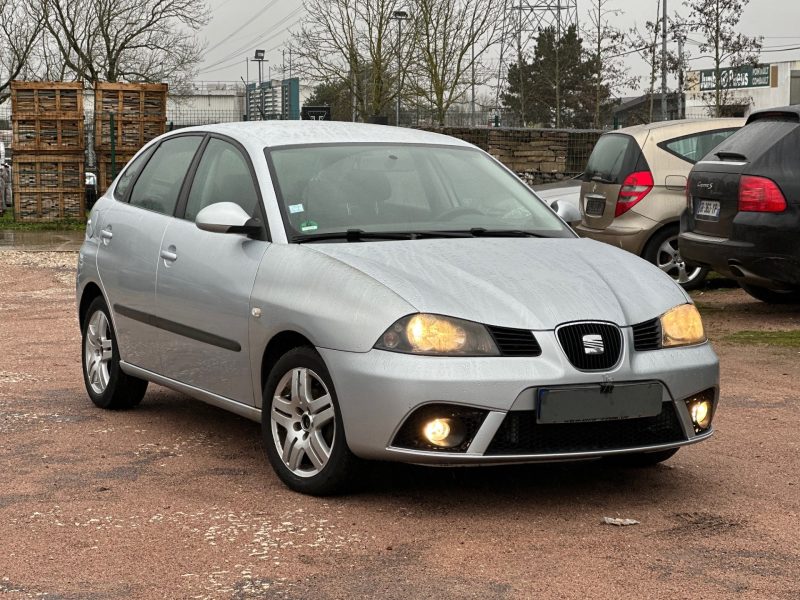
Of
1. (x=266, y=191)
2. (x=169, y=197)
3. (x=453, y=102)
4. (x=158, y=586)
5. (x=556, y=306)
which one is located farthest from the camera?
(x=453, y=102)

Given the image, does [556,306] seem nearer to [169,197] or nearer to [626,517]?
[626,517]

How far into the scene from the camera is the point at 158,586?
13.7 feet

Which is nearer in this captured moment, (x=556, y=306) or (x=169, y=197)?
(x=556, y=306)

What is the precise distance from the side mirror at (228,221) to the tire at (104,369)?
1561 mm

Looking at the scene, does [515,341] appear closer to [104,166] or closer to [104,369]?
[104,369]

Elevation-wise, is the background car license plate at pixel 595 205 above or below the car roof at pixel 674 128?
below

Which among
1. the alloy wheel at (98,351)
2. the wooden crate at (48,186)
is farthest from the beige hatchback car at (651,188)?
the wooden crate at (48,186)

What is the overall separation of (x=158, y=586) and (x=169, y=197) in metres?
3.02

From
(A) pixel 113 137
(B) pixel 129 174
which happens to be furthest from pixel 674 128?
(A) pixel 113 137

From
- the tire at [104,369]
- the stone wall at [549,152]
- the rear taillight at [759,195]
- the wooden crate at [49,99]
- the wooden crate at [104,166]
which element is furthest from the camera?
the wooden crate at [104,166]

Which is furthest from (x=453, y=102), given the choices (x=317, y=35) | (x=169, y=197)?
(x=169, y=197)

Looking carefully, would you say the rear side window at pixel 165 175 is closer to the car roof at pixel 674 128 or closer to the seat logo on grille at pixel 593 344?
the seat logo on grille at pixel 593 344

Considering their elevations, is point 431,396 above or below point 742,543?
above

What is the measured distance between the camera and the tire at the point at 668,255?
1291 cm
